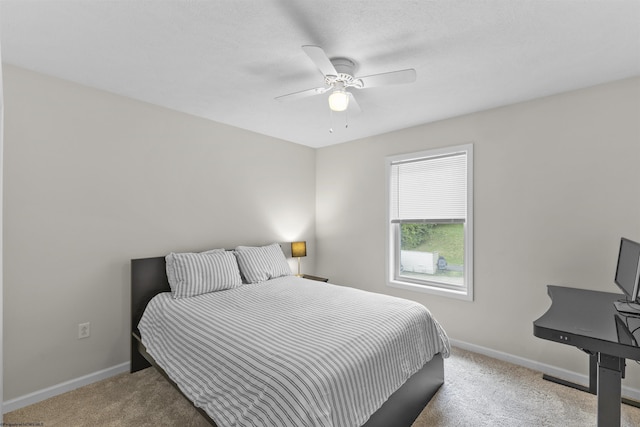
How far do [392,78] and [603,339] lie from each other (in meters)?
1.80

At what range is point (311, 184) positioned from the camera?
4625 millimetres

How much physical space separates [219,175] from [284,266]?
1315 millimetres

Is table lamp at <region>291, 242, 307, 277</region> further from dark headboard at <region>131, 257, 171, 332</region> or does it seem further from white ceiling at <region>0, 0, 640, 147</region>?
white ceiling at <region>0, 0, 640, 147</region>

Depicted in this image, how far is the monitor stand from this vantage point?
1812 millimetres

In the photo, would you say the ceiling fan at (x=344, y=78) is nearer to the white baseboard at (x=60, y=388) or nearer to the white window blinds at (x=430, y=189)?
the white window blinds at (x=430, y=189)

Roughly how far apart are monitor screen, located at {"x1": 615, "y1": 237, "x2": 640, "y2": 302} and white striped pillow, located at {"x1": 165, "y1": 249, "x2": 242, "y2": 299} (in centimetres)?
299

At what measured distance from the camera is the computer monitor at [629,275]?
179 centimetres

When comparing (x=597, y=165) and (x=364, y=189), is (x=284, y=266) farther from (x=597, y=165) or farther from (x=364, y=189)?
(x=597, y=165)

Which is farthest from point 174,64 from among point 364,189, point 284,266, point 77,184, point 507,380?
point 507,380

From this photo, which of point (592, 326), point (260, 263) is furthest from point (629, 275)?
point (260, 263)

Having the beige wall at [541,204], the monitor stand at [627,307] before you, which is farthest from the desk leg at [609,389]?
the beige wall at [541,204]

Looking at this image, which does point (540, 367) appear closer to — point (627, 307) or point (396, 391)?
point (627, 307)

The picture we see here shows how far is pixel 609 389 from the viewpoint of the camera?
150 centimetres

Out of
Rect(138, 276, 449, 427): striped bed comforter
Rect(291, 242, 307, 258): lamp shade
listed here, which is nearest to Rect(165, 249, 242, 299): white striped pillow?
Rect(138, 276, 449, 427): striped bed comforter
